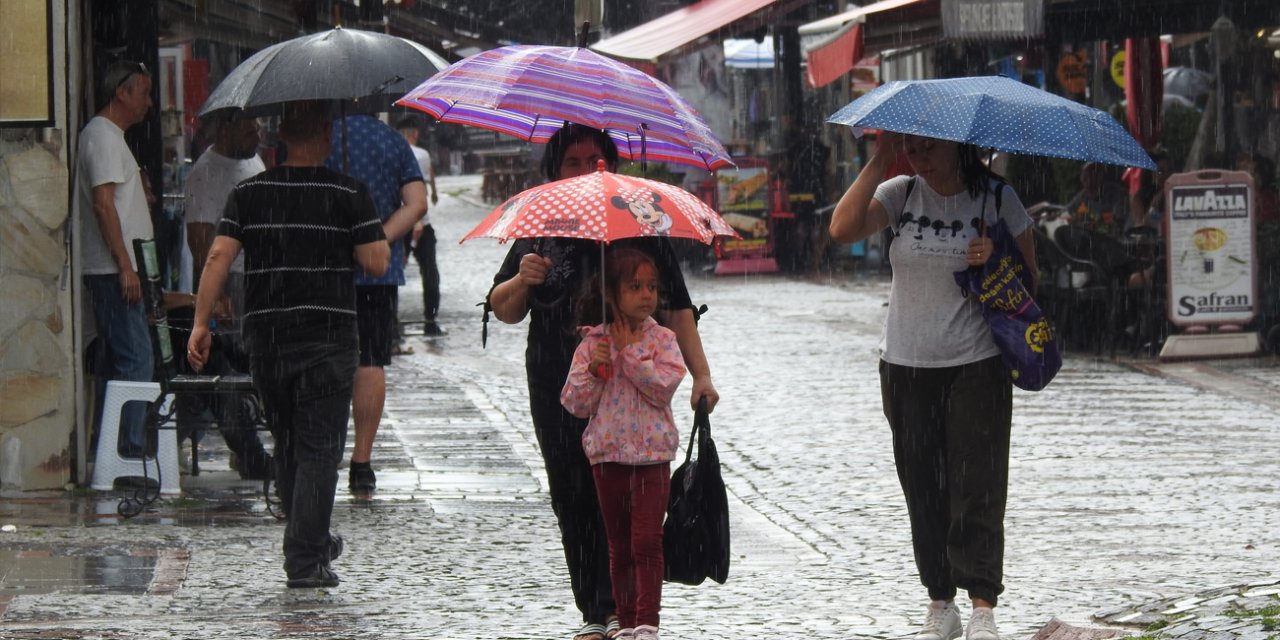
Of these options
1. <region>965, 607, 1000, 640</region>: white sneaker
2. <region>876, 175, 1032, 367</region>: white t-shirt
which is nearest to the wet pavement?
<region>965, 607, 1000, 640</region>: white sneaker

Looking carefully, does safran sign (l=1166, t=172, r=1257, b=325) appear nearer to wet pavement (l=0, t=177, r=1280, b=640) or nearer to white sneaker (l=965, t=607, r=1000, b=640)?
wet pavement (l=0, t=177, r=1280, b=640)

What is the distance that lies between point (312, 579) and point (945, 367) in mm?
2394

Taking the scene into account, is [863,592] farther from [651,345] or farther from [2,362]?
[2,362]

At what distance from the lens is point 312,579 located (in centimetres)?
697

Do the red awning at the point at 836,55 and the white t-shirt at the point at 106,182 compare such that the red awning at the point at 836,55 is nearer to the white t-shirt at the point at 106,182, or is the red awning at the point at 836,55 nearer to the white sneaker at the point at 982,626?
the white t-shirt at the point at 106,182

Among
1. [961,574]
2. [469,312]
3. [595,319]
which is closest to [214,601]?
[595,319]

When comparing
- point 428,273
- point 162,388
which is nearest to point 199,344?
point 162,388

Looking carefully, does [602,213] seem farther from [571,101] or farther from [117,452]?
[117,452]

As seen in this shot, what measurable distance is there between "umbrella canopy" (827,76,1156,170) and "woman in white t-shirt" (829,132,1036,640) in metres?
0.17

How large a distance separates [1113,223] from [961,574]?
33.4ft

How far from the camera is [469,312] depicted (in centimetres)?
→ 1955

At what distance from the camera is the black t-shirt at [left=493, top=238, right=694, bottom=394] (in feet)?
19.5

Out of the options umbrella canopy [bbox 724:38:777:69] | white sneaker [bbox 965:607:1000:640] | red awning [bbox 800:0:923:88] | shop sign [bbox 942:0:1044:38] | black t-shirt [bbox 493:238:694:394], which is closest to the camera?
black t-shirt [bbox 493:238:694:394]

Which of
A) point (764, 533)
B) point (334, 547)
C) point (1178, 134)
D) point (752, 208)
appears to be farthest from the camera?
point (752, 208)
